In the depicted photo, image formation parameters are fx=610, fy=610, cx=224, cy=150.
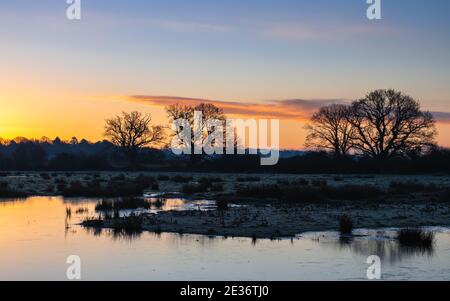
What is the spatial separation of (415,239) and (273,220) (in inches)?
252

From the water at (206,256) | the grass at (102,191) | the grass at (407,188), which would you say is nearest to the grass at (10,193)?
the grass at (102,191)

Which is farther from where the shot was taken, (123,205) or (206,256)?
(123,205)

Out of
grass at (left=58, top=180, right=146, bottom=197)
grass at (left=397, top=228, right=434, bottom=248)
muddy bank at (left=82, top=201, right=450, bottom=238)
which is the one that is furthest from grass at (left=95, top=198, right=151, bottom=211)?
grass at (left=397, top=228, right=434, bottom=248)

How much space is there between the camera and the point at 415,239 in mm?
17828

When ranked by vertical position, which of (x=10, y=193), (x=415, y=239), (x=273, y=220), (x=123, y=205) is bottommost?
(x=415, y=239)

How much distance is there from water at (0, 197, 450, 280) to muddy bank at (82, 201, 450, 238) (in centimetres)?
103

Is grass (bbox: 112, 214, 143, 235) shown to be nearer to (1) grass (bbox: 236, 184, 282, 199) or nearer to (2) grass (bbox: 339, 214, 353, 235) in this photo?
(2) grass (bbox: 339, 214, 353, 235)

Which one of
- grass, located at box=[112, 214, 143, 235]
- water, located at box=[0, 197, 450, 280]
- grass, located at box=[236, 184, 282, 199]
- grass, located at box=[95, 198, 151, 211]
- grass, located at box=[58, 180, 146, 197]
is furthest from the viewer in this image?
grass, located at box=[58, 180, 146, 197]

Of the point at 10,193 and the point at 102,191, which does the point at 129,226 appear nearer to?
the point at 102,191

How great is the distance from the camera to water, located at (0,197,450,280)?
1392 cm

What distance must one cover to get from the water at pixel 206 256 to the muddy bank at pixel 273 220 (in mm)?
1030

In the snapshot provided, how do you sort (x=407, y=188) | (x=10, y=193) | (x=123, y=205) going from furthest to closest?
(x=407, y=188) → (x=10, y=193) → (x=123, y=205)

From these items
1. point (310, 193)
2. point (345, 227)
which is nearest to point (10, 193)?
point (310, 193)

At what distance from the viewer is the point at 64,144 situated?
6693 inches
